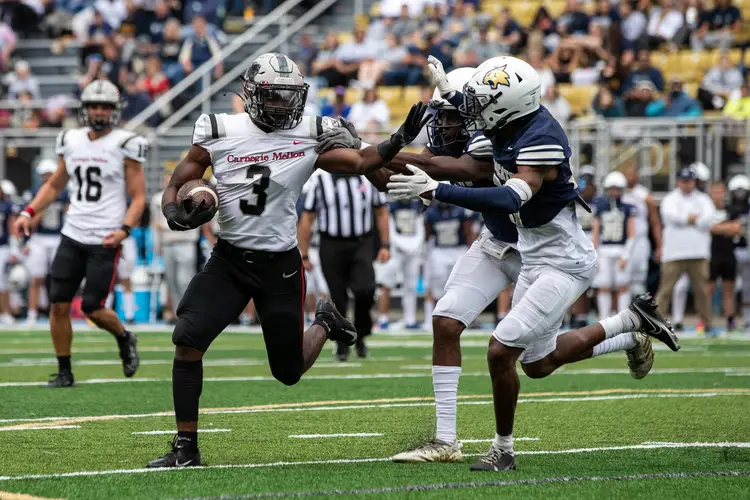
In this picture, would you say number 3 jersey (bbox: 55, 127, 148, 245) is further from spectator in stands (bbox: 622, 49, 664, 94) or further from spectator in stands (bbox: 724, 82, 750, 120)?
spectator in stands (bbox: 622, 49, 664, 94)

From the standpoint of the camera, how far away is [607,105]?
15.4 meters

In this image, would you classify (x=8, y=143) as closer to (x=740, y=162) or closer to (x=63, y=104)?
(x=63, y=104)

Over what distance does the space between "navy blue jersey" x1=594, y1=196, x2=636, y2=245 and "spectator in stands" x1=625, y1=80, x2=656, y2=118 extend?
5.64 ft

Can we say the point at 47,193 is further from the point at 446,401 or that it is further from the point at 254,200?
the point at 446,401

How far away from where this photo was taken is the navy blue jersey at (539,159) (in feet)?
17.2

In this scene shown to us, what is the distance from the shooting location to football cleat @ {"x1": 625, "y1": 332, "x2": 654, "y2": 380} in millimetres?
6477

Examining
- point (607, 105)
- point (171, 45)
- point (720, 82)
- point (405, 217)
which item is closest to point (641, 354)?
point (405, 217)

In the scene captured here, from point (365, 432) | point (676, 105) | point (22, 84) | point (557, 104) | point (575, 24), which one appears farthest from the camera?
point (22, 84)

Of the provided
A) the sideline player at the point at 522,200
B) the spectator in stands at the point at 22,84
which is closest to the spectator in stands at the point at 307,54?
the spectator in stands at the point at 22,84

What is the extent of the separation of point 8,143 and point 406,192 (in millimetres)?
13457

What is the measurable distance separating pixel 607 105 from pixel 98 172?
324 inches

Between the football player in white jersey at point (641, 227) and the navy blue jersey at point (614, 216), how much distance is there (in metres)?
0.10

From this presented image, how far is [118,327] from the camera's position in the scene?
8.49 metres

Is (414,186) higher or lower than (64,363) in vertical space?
higher
